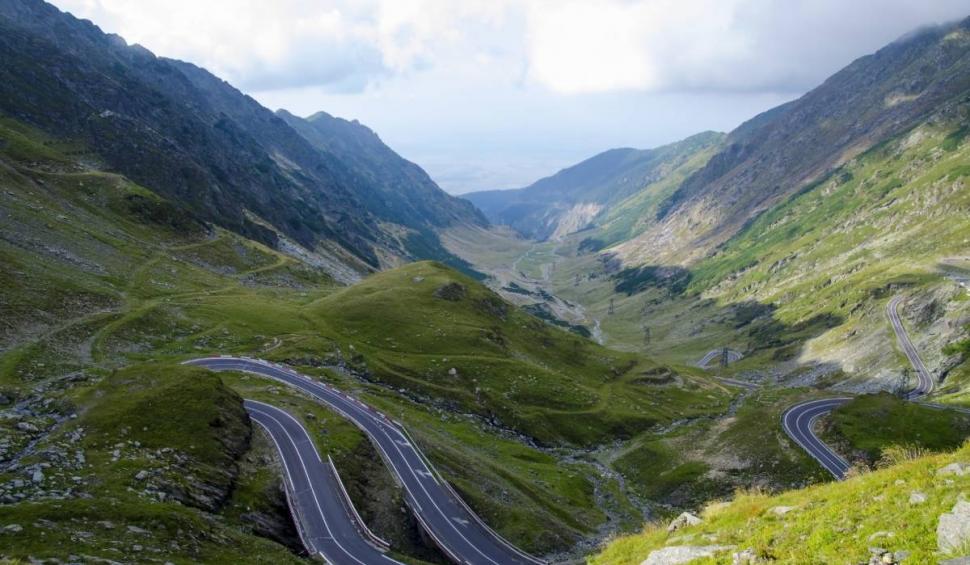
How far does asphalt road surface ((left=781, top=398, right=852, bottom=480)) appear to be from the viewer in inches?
3413

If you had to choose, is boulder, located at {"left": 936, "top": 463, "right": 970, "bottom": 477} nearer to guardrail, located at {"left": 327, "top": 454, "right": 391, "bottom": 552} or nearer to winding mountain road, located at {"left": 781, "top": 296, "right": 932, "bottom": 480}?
guardrail, located at {"left": 327, "top": 454, "right": 391, "bottom": 552}

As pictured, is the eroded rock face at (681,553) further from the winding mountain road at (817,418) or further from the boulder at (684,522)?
the winding mountain road at (817,418)

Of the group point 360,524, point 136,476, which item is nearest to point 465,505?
point 360,524

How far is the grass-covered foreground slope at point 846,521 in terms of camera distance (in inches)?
743

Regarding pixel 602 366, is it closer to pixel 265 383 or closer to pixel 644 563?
pixel 265 383

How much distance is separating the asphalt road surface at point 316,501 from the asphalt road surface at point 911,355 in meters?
140

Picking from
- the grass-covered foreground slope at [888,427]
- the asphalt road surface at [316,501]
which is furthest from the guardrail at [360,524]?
the grass-covered foreground slope at [888,427]

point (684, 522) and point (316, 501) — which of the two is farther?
point (316, 501)

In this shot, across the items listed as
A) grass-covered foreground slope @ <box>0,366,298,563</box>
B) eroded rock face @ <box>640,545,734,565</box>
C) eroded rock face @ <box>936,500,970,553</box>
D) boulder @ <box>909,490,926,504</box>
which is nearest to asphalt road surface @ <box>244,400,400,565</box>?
grass-covered foreground slope @ <box>0,366,298,563</box>

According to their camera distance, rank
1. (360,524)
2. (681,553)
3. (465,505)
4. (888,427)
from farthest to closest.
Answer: (888,427), (465,505), (360,524), (681,553)

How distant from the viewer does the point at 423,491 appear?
67750 mm

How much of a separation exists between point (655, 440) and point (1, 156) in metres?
174

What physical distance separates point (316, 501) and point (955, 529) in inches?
2035

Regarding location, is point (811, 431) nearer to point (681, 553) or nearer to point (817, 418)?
point (817, 418)
